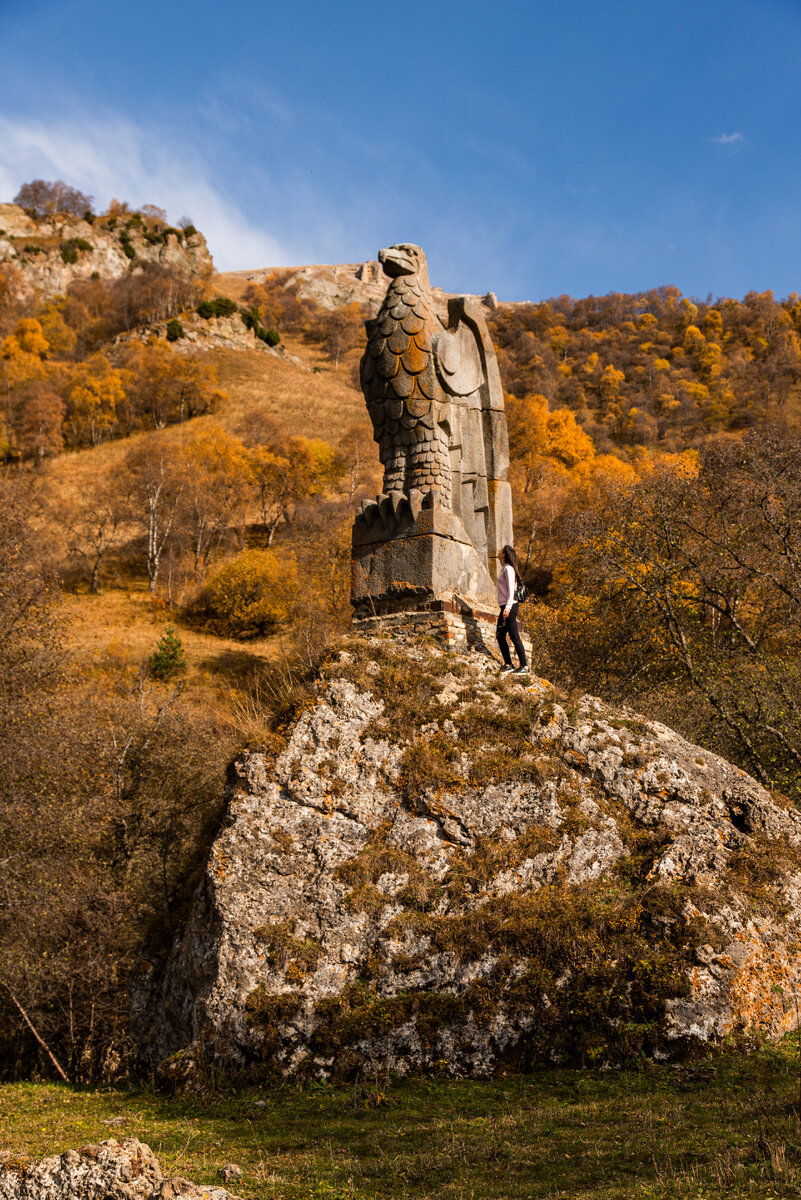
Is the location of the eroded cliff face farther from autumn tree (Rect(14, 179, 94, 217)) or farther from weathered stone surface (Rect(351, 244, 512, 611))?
autumn tree (Rect(14, 179, 94, 217))

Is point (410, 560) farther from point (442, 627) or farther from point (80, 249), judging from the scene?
point (80, 249)

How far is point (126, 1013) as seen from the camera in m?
7.56

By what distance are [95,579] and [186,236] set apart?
228ft

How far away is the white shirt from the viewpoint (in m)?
7.74

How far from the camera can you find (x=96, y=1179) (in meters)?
2.82

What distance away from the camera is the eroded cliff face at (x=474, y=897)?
4.71m

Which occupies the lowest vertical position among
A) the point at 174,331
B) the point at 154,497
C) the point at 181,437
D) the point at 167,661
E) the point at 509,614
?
the point at 509,614

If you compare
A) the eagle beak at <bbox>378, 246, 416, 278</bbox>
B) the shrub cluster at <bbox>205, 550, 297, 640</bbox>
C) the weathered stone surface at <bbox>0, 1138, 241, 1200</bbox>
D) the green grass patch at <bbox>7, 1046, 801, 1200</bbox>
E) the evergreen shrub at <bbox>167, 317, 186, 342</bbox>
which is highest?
the evergreen shrub at <bbox>167, 317, 186, 342</bbox>

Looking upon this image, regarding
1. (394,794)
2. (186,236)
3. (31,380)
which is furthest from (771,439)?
(186,236)

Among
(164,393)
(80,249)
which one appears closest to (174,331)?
(164,393)

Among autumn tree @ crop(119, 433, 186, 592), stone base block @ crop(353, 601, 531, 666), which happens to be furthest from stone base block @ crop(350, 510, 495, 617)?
autumn tree @ crop(119, 433, 186, 592)

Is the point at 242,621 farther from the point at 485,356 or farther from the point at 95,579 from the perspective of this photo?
the point at 485,356

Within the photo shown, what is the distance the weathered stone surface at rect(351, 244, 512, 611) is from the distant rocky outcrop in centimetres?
8116

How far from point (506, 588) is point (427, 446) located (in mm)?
2106
